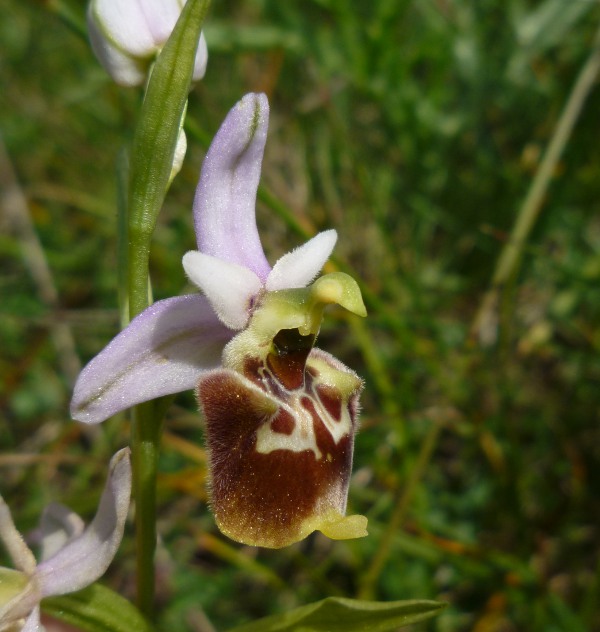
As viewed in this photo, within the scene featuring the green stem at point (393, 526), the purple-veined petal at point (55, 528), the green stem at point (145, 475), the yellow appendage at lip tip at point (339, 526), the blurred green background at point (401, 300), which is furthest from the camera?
the blurred green background at point (401, 300)

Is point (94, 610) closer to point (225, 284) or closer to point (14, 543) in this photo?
point (14, 543)

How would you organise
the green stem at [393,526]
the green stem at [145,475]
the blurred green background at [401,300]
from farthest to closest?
the blurred green background at [401,300]
the green stem at [393,526]
the green stem at [145,475]

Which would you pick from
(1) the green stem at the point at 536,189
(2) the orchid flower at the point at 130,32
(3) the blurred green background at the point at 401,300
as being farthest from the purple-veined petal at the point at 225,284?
(1) the green stem at the point at 536,189

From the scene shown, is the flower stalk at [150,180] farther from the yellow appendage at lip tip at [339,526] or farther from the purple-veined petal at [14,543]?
the yellow appendage at lip tip at [339,526]

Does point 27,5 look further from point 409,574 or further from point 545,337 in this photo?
point 409,574

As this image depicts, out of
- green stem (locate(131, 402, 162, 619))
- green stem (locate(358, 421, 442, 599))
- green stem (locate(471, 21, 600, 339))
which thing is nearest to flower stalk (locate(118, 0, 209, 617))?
green stem (locate(131, 402, 162, 619))

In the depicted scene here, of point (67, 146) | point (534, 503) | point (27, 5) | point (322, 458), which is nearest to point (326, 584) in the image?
point (534, 503)
